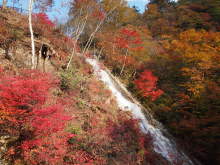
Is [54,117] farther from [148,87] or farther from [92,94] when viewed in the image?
[148,87]

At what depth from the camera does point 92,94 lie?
12148 millimetres

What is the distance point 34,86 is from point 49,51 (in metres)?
7.55

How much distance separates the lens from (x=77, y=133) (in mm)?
7484

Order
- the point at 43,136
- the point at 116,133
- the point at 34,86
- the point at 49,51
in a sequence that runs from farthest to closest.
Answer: the point at 49,51 → the point at 116,133 → the point at 43,136 → the point at 34,86

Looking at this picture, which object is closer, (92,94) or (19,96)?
(19,96)

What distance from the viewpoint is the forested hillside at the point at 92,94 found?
→ 18.4 ft

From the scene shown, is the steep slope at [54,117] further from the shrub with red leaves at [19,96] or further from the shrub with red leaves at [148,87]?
the shrub with red leaves at [148,87]

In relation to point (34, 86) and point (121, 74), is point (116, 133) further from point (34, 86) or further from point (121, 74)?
point (121, 74)

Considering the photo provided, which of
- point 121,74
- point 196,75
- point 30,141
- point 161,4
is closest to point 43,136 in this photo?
point 30,141

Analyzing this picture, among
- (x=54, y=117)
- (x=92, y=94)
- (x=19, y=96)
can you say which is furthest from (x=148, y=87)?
(x=19, y=96)

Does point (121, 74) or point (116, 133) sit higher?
point (121, 74)

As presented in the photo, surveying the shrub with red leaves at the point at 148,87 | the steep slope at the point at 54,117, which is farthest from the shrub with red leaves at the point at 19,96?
the shrub with red leaves at the point at 148,87

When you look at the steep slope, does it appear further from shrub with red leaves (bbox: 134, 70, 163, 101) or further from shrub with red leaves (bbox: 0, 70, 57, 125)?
shrub with red leaves (bbox: 134, 70, 163, 101)

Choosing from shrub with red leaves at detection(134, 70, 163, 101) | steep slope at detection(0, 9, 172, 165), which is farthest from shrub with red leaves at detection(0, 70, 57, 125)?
shrub with red leaves at detection(134, 70, 163, 101)
